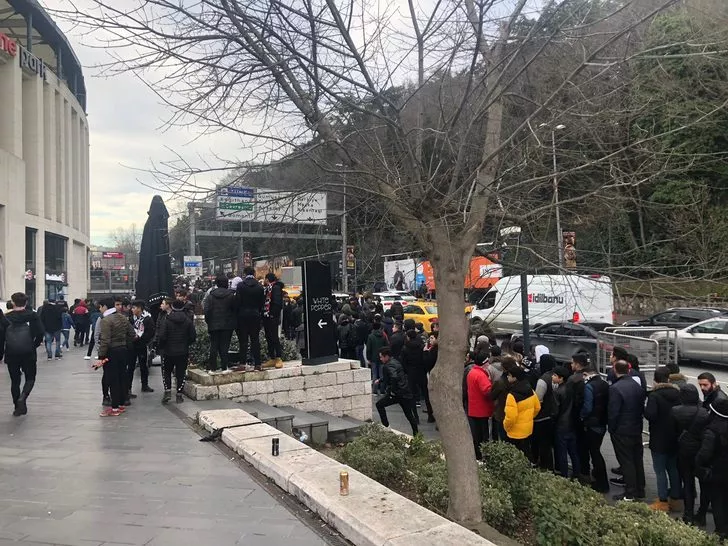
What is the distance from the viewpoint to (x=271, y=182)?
487cm

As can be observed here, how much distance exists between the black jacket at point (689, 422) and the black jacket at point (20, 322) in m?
8.17

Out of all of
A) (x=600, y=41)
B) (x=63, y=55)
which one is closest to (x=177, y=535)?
(x=600, y=41)

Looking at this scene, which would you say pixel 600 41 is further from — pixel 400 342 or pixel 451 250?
pixel 400 342

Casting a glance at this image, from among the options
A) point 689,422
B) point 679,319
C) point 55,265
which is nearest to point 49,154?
point 55,265

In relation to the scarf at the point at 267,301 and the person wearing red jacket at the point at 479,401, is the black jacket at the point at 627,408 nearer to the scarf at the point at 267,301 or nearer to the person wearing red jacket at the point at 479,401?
the person wearing red jacket at the point at 479,401

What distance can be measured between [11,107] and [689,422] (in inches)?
1445

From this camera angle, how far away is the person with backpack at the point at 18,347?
748 cm

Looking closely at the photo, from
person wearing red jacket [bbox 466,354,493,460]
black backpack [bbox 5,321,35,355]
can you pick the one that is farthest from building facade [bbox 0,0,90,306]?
person wearing red jacket [bbox 466,354,493,460]

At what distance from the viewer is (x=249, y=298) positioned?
8406 mm

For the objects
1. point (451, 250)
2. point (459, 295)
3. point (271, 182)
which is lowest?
point (459, 295)

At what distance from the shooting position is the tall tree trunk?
4.53 metres

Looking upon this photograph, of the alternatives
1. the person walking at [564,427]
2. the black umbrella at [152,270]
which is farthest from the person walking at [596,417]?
the black umbrella at [152,270]

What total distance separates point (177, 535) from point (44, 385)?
774 centimetres

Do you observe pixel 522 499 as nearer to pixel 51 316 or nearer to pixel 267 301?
pixel 267 301
